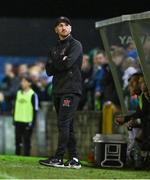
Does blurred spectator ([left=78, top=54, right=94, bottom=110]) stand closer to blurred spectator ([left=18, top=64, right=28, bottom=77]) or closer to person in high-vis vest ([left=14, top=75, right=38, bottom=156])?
person in high-vis vest ([left=14, top=75, right=38, bottom=156])

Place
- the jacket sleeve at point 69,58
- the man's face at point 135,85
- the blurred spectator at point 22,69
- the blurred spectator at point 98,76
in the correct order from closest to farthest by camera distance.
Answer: the jacket sleeve at point 69,58 < the man's face at point 135,85 < the blurred spectator at point 98,76 < the blurred spectator at point 22,69

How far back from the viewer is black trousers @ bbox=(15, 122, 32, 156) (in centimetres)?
1698

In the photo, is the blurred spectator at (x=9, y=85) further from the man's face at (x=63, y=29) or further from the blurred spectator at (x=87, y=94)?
the man's face at (x=63, y=29)

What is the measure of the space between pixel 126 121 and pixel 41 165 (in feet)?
5.59

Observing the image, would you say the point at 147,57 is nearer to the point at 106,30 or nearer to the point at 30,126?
the point at 106,30

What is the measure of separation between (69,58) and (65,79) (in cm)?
31

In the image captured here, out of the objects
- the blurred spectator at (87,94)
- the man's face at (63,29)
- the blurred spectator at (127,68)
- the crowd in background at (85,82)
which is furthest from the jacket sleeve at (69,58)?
the blurred spectator at (87,94)

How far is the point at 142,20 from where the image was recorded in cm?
1059

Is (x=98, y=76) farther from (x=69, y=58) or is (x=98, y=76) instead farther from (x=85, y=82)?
(x=69, y=58)

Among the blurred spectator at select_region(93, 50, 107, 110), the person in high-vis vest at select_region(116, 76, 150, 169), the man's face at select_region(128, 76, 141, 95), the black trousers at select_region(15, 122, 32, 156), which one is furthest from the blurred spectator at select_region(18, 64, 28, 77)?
the person in high-vis vest at select_region(116, 76, 150, 169)

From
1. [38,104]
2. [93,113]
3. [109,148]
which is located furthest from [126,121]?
[38,104]

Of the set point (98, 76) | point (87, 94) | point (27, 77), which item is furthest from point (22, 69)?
point (98, 76)

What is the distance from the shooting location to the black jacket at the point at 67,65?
10531 mm

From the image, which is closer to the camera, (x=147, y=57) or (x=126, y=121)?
(x=147, y=57)
